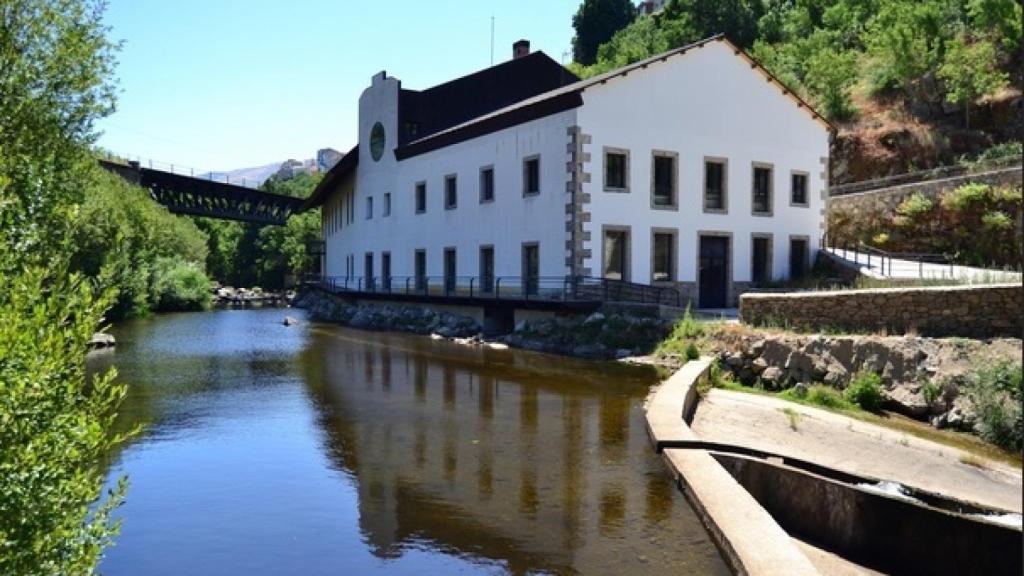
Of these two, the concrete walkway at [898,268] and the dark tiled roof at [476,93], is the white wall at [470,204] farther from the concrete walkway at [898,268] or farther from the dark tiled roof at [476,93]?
the concrete walkway at [898,268]

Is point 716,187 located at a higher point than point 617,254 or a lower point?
higher

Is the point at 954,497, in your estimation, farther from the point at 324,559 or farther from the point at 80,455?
the point at 80,455

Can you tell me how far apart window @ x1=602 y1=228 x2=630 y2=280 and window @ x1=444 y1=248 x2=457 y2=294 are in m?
9.41

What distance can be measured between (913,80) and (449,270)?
2683 cm

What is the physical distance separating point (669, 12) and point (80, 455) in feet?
255

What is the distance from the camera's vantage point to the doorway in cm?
2883

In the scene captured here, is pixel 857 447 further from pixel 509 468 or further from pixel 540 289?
pixel 540 289

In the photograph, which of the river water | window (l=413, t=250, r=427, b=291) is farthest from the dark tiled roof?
the river water

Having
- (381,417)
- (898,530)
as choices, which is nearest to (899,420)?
(898,530)

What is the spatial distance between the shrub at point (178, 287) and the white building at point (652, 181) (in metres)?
23.6

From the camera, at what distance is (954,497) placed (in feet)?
27.8

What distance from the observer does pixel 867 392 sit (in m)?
14.3

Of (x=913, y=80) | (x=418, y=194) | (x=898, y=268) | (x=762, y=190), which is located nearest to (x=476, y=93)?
(x=418, y=194)

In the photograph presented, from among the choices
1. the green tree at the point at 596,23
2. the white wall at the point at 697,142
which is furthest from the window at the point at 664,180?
the green tree at the point at 596,23
